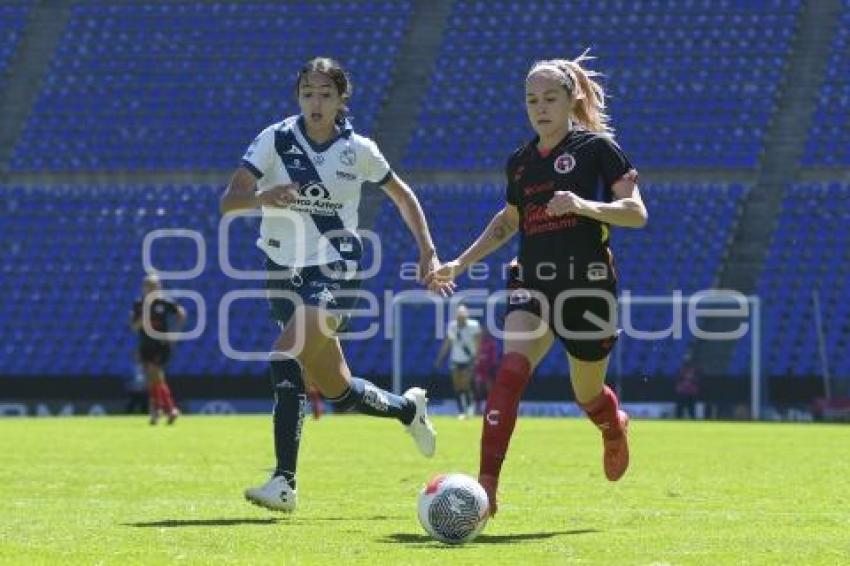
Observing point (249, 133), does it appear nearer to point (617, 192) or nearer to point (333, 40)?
point (333, 40)

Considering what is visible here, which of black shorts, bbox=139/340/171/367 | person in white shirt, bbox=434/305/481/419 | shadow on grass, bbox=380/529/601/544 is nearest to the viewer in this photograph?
shadow on grass, bbox=380/529/601/544

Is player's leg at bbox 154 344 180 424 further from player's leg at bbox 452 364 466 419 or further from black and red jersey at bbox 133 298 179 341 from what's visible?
player's leg at bbox 452 364 466 419

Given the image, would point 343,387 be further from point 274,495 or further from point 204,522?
point 204,522

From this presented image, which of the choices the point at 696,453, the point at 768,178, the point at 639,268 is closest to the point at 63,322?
the point at 639,268

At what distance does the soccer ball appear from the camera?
305 inches

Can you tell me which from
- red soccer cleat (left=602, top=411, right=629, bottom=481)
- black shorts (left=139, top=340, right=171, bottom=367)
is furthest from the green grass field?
black shorts (left=139, top=340, right=171, bottom=367)

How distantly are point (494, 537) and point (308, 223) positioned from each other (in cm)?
241

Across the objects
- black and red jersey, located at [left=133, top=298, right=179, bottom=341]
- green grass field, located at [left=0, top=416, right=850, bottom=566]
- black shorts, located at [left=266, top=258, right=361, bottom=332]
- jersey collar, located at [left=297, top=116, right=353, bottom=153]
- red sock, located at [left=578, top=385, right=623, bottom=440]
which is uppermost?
jersey collar, located at [left=297, top=116, right=353, bottom=153]

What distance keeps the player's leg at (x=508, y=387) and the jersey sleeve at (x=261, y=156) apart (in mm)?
1755

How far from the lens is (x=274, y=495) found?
9.18 m

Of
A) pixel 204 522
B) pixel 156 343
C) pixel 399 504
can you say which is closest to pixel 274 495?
pixel 204 522

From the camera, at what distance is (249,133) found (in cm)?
3431

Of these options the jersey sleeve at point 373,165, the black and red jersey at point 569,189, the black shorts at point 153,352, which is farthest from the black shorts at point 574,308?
the black shorts at point 153,352

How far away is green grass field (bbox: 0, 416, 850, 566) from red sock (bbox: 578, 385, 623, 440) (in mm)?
442
